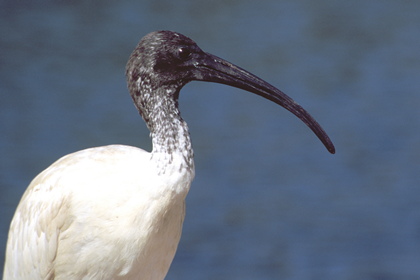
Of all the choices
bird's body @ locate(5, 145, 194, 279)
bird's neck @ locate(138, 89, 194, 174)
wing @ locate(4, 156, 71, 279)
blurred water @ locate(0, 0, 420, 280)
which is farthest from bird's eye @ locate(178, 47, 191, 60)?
blurred water @ locate(0, 0, 420, 280)

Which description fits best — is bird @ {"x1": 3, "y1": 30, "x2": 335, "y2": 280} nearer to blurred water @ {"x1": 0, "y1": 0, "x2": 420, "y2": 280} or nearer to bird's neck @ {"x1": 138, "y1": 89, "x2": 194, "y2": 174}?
bird's neck @ {"x1": 138, "y1": 89, "x2": 194, "y2": 174}

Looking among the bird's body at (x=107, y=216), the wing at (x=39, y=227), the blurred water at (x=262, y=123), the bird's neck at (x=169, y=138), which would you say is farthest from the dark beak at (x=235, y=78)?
the blurred water at (x=262, y=123)

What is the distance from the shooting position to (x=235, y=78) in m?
4.87

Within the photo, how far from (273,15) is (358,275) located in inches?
227

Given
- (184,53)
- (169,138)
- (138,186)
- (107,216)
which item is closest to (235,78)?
(184,53)

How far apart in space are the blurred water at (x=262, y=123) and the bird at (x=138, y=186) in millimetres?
5489

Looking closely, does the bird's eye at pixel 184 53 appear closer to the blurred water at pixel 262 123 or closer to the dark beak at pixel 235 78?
the dark beak at pixel 235 78

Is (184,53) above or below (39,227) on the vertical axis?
above

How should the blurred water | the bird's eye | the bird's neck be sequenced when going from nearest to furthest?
the bird's neck
the bird's eye
the blurred water

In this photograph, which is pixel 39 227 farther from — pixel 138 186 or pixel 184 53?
pixel 184 53

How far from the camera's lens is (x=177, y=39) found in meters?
4.76

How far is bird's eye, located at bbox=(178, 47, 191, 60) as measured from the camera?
474 centimetres

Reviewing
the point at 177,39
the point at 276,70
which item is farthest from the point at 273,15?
the point at 177,39

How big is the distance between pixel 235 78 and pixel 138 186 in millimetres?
670
